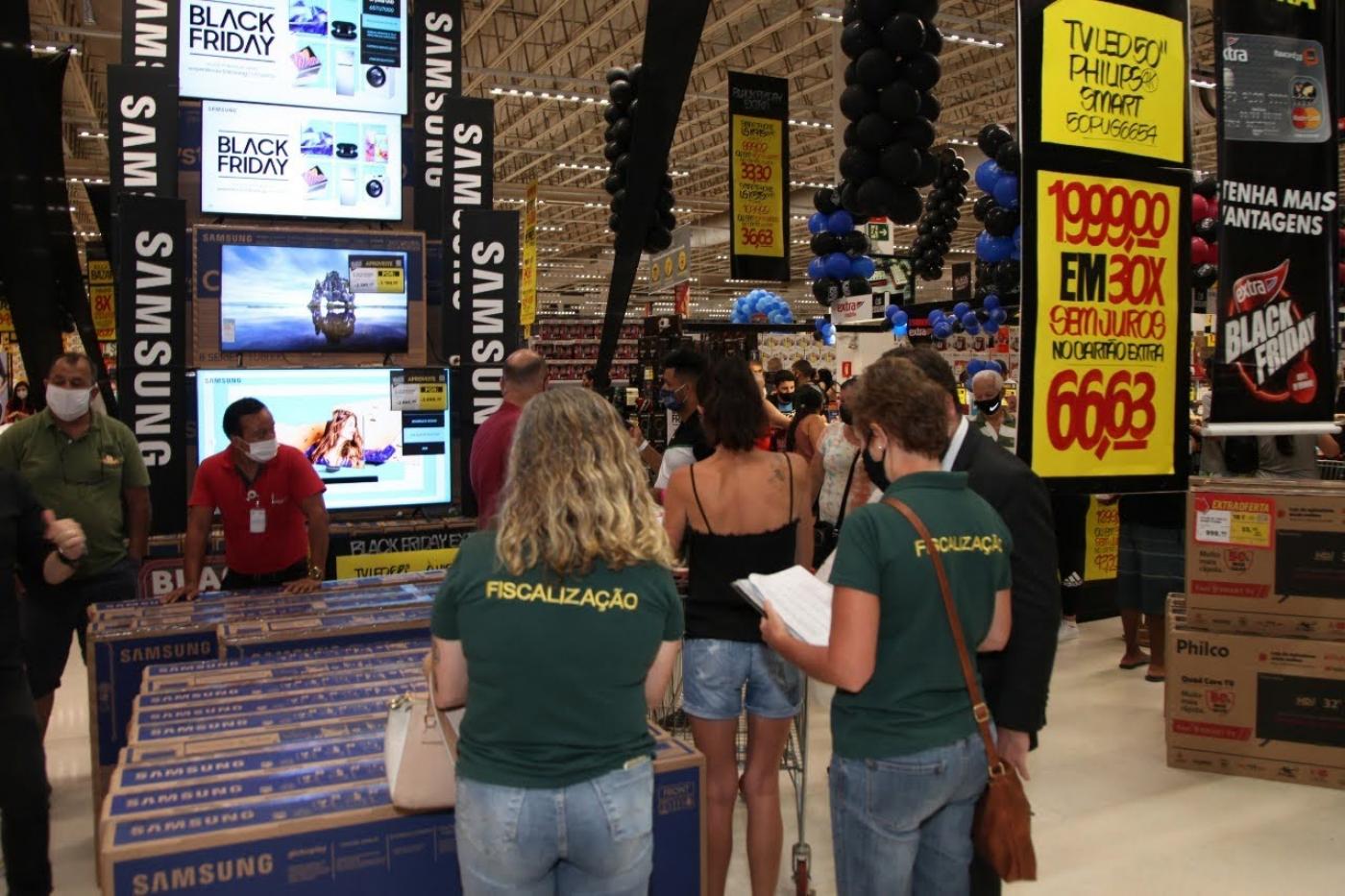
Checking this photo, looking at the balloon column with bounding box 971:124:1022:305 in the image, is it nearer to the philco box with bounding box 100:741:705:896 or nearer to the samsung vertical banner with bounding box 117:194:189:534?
the samsung vertical banner with bounding box 117:194:189:534

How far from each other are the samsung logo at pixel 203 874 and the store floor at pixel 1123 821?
1.86 metres

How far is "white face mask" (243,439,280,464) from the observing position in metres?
4.04

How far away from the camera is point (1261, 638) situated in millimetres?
4422

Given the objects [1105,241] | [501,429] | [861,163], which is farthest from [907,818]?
[861,163]

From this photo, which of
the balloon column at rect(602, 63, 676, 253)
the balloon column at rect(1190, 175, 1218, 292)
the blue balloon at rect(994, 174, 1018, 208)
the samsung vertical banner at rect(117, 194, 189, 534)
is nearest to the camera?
the samsung vertical banner at rect(117, 194, 189, 534)

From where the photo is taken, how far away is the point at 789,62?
18297 mm

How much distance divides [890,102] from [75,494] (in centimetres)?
502

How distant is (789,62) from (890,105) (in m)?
12.4

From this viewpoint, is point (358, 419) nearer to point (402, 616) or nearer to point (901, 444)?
point (402, 616)

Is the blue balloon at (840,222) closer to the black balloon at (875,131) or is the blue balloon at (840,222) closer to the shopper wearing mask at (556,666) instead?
the black balloon at (875,131)

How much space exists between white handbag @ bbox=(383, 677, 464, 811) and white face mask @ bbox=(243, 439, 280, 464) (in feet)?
7.56

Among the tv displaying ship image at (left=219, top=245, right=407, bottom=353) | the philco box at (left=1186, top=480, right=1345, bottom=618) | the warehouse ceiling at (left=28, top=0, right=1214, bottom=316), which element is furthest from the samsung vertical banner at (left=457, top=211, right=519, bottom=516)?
the warehouse ceiling at (left=28, top=0, right=1214, bottom=316)

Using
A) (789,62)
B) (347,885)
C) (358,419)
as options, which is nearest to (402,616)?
(347,885)

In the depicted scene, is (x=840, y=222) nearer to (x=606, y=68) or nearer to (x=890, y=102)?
(x=890, y=102)
